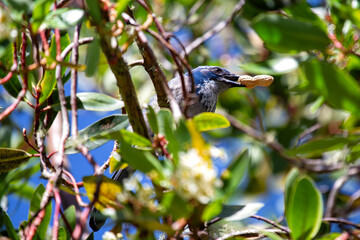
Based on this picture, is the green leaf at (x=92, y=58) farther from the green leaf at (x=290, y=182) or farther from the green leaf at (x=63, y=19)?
the green leaf at (x=290, y=182)

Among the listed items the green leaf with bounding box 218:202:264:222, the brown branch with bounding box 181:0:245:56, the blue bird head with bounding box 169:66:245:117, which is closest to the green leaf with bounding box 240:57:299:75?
the brown branch with bounding box 181:0:245:56

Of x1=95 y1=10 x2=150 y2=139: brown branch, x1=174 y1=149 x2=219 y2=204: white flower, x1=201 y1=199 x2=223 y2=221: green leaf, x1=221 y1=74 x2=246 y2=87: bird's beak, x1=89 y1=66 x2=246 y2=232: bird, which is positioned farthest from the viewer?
x1=221 y1=74 x2=246 y2=87: bird's beak

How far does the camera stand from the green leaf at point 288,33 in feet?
4.97

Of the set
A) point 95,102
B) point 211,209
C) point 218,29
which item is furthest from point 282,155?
point 211,209

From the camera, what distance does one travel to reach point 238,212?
1.66m

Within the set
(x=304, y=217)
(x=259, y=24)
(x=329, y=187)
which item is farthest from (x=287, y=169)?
(x=259, y=24)

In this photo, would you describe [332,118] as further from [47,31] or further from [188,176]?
[188,176]

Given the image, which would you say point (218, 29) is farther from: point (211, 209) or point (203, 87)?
point (211, 209)

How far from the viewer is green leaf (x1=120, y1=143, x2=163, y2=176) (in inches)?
59.2

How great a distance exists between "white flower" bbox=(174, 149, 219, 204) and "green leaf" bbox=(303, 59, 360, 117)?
43 centimetres

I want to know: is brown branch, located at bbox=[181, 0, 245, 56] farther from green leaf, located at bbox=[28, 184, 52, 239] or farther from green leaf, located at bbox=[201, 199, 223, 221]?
green leaf, located at bbox=[201, 199, 223, 221]

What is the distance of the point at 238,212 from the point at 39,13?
88 centimetres

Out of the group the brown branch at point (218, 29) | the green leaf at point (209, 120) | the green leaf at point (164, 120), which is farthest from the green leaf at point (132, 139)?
the brown branch at point (218, 29)

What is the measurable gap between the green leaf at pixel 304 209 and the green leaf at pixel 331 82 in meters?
0.39
